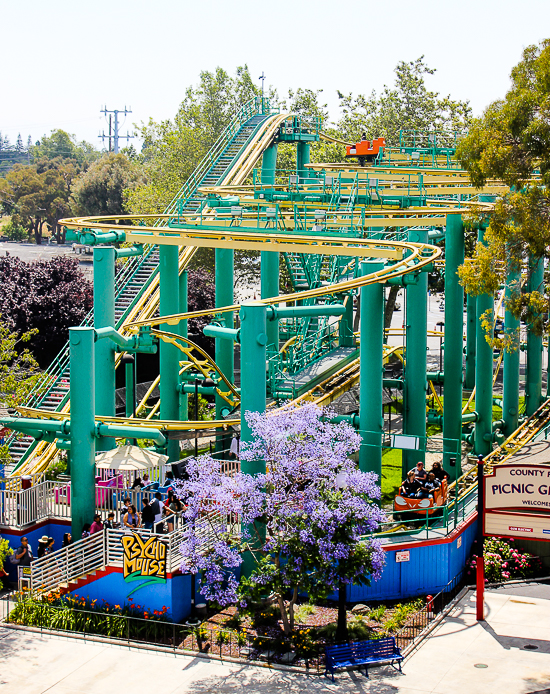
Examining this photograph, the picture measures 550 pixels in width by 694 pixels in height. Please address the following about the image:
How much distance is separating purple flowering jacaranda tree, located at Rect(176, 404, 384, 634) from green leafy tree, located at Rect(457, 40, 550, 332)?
5.99m

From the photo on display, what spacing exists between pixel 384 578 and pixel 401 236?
18.5 m

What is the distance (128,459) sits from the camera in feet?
78.8

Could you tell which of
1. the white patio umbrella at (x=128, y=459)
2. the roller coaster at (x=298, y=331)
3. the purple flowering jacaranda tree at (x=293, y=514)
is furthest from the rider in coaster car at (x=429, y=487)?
the white patio umbrella at (x=128, y=459)

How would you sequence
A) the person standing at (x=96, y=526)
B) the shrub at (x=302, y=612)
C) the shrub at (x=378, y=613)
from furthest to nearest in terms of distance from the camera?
the person standing at (x=96, y=526)
the shrub at (x=378, y=613)
the shrub at (x=302, y=612)

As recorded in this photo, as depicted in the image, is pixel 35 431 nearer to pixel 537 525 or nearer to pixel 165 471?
pixel 165 471

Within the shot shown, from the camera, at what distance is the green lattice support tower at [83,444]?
73.5ft

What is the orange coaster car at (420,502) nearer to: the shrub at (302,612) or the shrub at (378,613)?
the shrub at (378,613)

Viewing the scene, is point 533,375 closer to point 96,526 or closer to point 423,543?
point 423,543

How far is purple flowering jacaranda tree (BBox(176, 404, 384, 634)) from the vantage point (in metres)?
17.9

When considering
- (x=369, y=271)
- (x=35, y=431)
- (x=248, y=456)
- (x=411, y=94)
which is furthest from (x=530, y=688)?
(x=411, y=94)

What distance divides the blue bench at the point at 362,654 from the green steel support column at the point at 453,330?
10664 mm

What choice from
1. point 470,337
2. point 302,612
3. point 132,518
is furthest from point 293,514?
point 470,337

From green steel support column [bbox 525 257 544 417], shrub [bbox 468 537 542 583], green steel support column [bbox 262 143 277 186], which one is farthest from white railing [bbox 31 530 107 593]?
green steel support column [bbox 262 143 277 186]

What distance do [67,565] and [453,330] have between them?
1339 centimetres
